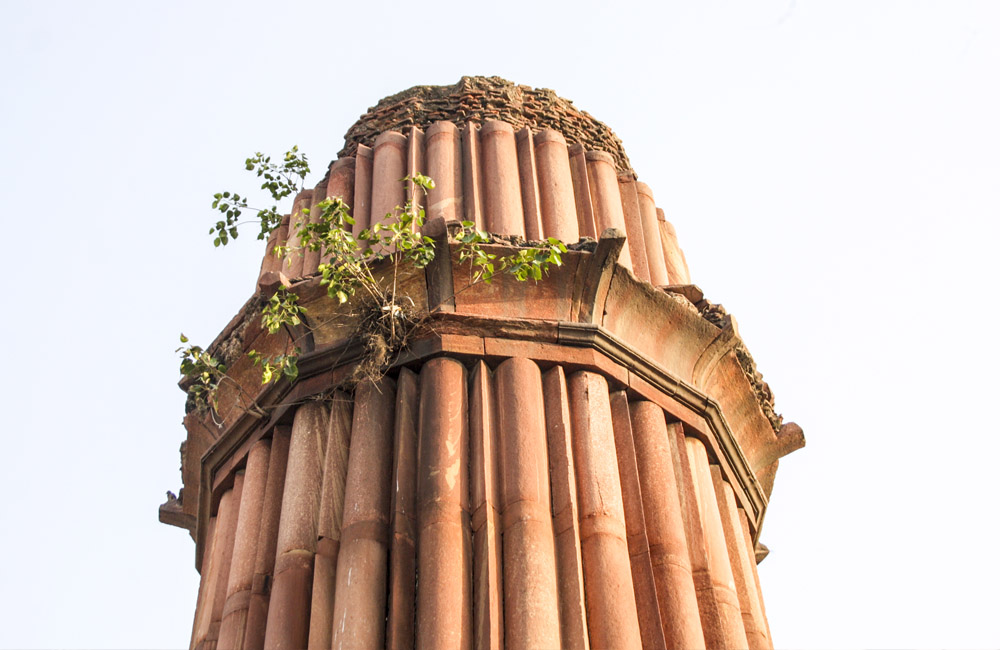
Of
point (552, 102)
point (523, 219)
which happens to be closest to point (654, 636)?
point (523, 219)

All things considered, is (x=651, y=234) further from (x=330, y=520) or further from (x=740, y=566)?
(x=330, y=520)

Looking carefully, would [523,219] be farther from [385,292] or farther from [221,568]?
[221,568]

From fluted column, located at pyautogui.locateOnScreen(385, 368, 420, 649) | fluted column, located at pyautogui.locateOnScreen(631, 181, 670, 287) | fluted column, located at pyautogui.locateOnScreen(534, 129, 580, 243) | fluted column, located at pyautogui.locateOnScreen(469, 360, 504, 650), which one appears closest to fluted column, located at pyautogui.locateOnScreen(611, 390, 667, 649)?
fluted column, located at pyautogui.locateOnScreen(469, 360, 504, 650)

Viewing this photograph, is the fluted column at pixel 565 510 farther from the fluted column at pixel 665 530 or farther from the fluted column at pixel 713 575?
the fluted column at pixel 713 575

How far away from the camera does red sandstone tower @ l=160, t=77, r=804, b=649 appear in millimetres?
5621

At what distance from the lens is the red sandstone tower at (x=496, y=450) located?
5.62m

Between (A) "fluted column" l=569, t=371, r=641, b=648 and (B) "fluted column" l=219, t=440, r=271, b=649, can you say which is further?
(B) "fluted column" l=219, t=440, r=271, b=649

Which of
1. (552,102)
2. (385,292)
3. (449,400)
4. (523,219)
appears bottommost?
(449,400)

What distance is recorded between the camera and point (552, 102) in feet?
30.3

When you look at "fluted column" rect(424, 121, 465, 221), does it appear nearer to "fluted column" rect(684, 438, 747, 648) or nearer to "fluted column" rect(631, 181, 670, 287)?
"fluted column" rect(631, 181, 670, 287)

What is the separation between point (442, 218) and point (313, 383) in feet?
3.55

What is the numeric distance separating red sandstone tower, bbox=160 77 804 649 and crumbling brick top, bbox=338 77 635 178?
0.73 feet

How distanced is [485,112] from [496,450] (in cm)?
334

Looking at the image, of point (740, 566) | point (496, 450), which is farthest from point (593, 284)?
point (740, 566)
